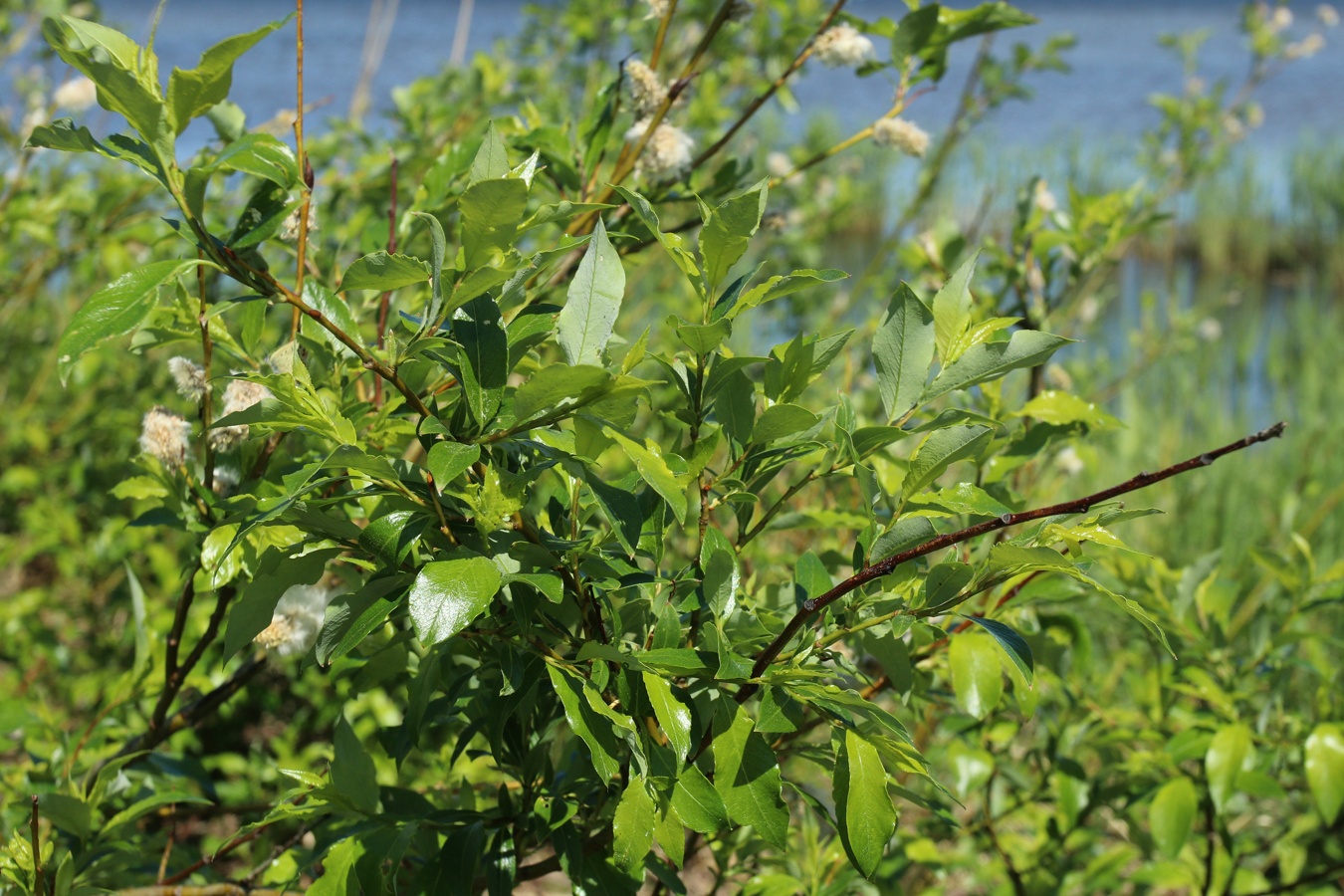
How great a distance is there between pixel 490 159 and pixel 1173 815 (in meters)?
0.74

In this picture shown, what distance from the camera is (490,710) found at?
0.47 meters

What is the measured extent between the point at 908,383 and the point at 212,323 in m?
0.40

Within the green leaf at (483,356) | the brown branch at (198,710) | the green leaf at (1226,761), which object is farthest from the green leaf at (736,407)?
the green leaf at (1226,761)

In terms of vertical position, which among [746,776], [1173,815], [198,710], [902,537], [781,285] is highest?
[781,285]

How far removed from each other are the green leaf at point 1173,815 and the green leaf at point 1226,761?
0.03 metres

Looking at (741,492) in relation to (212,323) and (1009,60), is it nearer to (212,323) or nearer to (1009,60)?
(212,323)

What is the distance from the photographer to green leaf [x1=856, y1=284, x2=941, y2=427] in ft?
1.45

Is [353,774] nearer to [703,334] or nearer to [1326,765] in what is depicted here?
[703,334]

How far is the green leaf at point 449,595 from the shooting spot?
34 centimetres

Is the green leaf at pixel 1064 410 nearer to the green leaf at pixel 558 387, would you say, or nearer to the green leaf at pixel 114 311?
the green leaf at pixel 558 387

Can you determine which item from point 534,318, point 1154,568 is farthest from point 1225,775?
point 534,318

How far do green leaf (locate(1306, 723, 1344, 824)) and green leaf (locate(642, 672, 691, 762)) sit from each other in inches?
24.0

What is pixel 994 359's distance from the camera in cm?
43

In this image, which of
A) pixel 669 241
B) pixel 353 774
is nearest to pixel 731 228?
pixel 669 241
